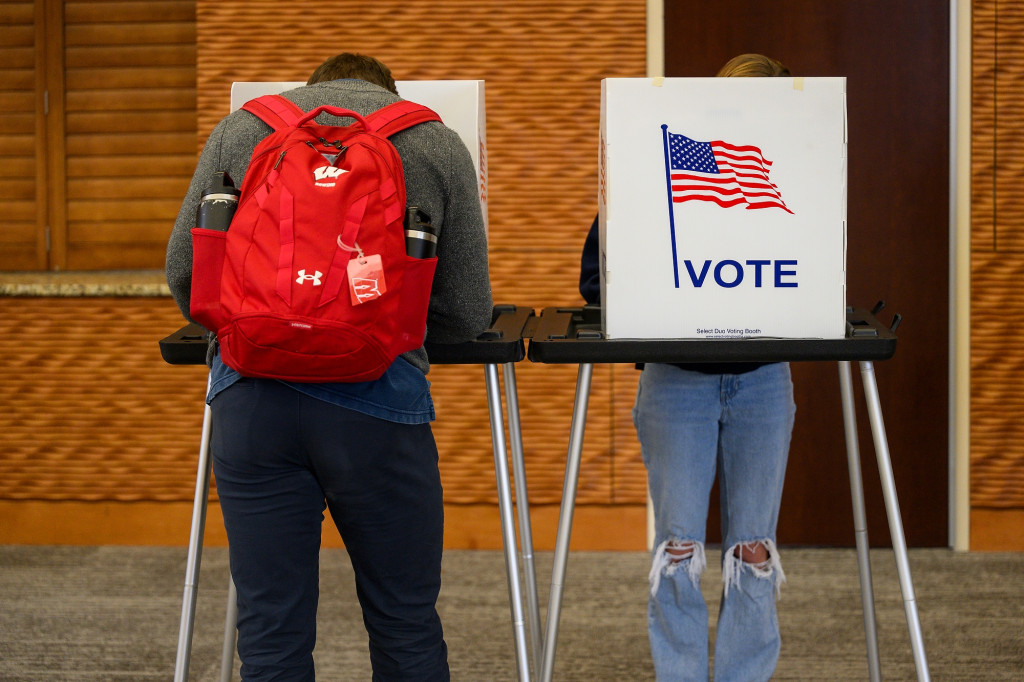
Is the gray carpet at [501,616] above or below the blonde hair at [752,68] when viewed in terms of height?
below

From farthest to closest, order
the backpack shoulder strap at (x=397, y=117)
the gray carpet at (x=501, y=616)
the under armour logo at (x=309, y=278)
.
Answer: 1. the gray carpet at (x=501, y=616)
2. the backpack shoulder strap at (x=397, y=117)
3. the under armour logo at (x=309, y=278)

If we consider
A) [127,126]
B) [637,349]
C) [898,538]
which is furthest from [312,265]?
[127,126]

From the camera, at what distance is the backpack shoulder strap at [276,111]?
1411mm

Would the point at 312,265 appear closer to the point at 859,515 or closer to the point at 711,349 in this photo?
the point at 711,349

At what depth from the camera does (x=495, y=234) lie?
3314 mm

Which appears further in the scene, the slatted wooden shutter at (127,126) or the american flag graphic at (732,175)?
the slatted wooden shutter at (127,126)

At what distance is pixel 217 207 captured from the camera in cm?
135

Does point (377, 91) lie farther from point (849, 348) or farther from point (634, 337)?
point (849, 348)

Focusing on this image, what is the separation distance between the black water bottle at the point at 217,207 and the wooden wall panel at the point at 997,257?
2647 millimetres

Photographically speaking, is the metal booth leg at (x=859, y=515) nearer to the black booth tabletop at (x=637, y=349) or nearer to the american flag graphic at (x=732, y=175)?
the black booth tabletop at (x=637, y=349)

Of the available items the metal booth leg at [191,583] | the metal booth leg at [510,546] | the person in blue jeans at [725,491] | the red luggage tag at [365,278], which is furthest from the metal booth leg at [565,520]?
the metal booth leg at [191,583]

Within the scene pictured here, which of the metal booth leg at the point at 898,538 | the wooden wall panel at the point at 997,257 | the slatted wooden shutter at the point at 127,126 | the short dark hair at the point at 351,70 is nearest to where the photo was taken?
the short dark hair at the point at 351,70

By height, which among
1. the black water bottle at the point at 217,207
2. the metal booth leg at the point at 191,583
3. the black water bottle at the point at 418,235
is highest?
the black water bottle at the point at 217,207

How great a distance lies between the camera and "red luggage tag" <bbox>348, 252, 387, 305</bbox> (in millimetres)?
1302
